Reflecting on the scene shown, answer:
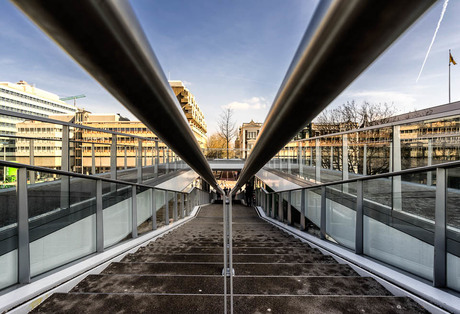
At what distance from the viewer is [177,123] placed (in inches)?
24.2

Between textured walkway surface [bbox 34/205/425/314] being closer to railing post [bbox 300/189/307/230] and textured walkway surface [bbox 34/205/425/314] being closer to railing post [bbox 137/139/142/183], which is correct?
railing post [bbox 300/189/307/230]

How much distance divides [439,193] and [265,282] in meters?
1.85

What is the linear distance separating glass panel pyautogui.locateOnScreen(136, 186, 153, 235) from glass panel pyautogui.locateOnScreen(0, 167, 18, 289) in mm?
2487

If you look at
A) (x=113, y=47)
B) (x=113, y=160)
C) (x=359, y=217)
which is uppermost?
(x=113, y=47)

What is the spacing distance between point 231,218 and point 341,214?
237 centimetres

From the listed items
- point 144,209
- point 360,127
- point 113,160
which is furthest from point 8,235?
point 360,127

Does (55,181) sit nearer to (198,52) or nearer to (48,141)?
(48,141)

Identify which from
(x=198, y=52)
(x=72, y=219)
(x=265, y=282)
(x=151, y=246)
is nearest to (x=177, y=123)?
(x=265, y=282)

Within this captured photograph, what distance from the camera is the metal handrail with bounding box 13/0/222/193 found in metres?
0.26

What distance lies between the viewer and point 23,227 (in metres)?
2.33

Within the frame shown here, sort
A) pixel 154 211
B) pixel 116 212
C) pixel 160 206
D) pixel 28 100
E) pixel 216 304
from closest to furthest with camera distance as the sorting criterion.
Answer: pixel 216 304
pixel 116 212
pixel 154 211
pixel 160 206
pixel 28 100

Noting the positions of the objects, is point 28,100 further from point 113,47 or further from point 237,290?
point 113,47

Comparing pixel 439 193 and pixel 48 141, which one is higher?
pixel 48 141

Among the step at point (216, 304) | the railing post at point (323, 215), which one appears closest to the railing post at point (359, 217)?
the railing post at point (323, 215)
